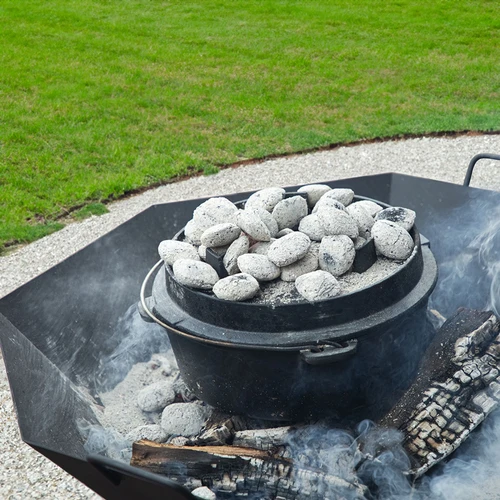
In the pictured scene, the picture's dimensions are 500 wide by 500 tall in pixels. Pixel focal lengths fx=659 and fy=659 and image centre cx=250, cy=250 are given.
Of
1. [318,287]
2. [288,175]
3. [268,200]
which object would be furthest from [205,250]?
[288,175]

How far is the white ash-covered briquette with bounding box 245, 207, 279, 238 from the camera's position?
7.36ft

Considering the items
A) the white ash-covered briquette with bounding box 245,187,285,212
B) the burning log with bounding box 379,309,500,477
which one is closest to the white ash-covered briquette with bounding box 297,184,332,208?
the white ash-covered briquette with bounding box 245,187,285,212

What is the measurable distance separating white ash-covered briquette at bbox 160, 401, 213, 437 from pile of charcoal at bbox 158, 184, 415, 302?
0.58 metres

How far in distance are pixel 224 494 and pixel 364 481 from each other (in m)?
0.45

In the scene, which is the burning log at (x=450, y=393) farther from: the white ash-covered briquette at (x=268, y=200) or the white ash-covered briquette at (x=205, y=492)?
the white ash-covered briquette at (x=268, y=200)

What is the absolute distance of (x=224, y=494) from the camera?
2.08 m

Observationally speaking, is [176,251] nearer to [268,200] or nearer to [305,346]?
[268,200]

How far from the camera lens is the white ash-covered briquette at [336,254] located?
210 centimetres

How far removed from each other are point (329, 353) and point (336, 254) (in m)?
0.33

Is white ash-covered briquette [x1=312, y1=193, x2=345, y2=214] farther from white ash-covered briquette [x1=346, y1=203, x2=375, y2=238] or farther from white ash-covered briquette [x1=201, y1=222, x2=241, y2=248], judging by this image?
white ash-covered briquette [x1=201, y1=222, x2=241, y2=248]

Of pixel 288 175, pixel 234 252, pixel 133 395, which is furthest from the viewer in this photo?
pixel 288 175

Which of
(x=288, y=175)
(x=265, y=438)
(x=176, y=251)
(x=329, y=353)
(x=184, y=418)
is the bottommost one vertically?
(x=288, y=175)

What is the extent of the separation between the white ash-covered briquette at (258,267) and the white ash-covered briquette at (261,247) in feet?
0.22

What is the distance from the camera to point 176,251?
7.53ft
